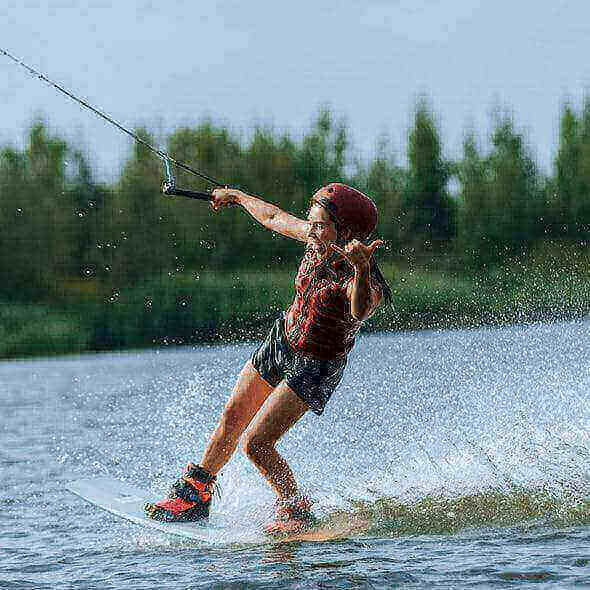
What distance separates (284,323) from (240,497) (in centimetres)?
156

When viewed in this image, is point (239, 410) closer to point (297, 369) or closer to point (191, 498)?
point (297, 369)

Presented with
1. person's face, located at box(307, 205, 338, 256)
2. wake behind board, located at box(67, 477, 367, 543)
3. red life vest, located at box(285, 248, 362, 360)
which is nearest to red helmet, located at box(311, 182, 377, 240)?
person's face, located at box(307, 205, 338, 256)

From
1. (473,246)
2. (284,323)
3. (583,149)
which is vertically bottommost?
(284,323)

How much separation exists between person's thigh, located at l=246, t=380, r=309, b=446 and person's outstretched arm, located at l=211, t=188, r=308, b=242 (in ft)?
2.91

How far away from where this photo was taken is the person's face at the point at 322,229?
22.6 feet

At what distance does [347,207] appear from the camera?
6.90m

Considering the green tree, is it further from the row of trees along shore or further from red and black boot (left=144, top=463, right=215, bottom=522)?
red and black boot (left=144, top=463, right=215, bottom=522)

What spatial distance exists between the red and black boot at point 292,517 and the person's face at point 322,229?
1.55 m

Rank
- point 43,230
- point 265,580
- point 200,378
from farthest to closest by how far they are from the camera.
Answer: point 43,230
point 200,378
point 265,580

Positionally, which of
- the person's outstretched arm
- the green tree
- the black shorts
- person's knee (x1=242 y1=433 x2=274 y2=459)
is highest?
the green tree

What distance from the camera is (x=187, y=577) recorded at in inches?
262

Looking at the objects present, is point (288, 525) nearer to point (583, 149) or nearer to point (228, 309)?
point (228, 309)

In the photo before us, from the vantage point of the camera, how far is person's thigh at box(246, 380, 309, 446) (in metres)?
7.13

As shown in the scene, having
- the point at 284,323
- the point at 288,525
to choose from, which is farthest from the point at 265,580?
the point at 284,323
